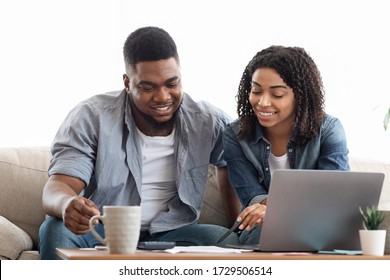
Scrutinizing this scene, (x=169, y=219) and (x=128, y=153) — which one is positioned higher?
(x=128, y=153)

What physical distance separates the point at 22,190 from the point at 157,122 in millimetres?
673

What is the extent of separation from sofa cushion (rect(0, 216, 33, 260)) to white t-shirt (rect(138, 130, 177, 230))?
466mm

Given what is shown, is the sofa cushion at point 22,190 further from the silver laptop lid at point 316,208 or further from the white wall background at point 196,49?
the silver laptop lid at point 316,208

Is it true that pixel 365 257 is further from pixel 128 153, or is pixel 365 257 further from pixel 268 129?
pixel 128 153

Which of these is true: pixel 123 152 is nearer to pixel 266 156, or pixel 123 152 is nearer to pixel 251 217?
pixel 266 156

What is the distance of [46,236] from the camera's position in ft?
7.38

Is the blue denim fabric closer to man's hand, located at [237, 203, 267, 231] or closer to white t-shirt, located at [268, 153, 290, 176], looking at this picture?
white t-shirt, located at [268, 153, 290, 176]

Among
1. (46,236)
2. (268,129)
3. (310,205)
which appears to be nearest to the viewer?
(310,205)

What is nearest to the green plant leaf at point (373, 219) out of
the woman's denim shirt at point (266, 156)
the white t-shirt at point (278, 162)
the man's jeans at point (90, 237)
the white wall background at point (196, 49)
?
the man's jeans at point (90, 237)

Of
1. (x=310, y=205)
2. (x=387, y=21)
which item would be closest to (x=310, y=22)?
(x=387, y=21)

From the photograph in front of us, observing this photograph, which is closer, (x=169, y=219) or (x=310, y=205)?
(x=310, y=205)

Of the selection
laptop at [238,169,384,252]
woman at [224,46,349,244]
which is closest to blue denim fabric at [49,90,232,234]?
woman at [224,46,349,244]

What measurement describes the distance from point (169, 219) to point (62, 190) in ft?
1.39

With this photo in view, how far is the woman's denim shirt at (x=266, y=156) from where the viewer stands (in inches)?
95.8
